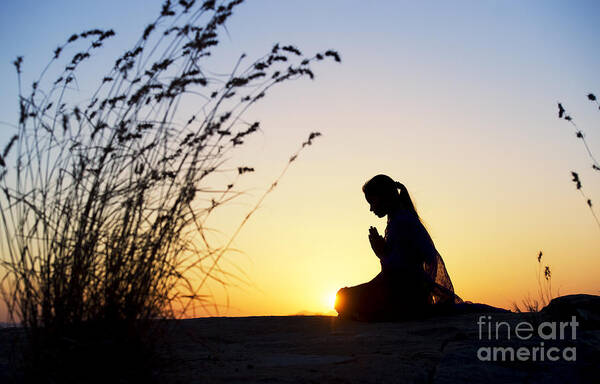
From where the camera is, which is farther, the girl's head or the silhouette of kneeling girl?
the girl's head

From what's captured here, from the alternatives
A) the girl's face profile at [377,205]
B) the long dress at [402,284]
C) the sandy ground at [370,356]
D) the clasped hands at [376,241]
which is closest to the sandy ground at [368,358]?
the sandy ground at [370,356]

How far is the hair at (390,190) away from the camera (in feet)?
16.3

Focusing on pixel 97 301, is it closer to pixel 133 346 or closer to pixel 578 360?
pixel 133 346

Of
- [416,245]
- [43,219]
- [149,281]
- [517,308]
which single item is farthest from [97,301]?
[517,308]

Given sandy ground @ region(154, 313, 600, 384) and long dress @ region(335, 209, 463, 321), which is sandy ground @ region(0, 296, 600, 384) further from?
long dress @ region(335, 209, 463, 321)

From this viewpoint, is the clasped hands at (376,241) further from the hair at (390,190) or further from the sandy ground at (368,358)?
the sandy ground at (368,358)

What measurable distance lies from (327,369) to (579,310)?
1.98 m

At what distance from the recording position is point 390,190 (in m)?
5.02

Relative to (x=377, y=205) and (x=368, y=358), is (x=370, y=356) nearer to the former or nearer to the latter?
(x=368, y=358)

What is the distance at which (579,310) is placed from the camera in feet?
11.5

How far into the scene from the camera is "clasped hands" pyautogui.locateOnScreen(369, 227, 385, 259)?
4777mm

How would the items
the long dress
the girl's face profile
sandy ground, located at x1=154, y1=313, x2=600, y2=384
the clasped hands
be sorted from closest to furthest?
sandy ground, located at x1=154, y1=313, x2=600, y2=384 < the long dress < the clasped hands < the girl's face profile

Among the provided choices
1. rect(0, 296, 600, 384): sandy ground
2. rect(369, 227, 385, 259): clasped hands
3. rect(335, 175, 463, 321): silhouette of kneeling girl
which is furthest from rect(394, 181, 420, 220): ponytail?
rect(0, 296, 600, 384): sandy ground

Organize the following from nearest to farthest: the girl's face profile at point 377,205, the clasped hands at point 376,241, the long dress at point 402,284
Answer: the long dress at point 402,284 < the clasped hands at point 376,241 < the girl's face profile at point 377,205
